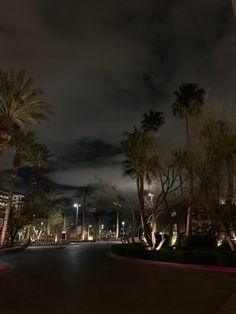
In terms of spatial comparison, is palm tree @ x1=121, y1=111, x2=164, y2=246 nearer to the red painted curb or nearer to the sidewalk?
the red painted curb

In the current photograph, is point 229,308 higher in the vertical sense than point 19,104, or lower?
lower

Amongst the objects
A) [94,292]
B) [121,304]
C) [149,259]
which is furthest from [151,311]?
[149,259]

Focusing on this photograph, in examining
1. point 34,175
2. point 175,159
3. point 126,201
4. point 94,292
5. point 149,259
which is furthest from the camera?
point 34,175

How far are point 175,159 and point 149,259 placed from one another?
29.0 ft

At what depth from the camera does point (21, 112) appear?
3192 centimetres

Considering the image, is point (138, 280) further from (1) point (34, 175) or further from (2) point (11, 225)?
(1) point (34, 175)

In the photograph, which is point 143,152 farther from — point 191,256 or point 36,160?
point 36,160

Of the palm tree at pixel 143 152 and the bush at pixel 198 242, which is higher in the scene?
the palm tree at pixel 143 152

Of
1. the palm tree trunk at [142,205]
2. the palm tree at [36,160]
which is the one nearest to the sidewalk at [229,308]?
the palm tree trunk at [142,205]

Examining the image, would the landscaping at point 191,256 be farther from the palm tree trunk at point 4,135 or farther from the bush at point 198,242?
the palm tree trunk at point 4,135

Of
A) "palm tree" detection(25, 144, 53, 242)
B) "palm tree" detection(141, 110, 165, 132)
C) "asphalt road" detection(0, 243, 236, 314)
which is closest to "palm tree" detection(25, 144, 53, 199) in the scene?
"palm tree" detection(25, 144, 53, 242)

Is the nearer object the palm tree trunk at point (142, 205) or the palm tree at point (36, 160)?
the palm tree trunk at point (142, 205)

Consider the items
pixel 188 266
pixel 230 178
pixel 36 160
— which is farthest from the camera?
pixel 36 160

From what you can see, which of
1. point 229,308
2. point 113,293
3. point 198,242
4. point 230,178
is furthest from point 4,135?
point 198,242
